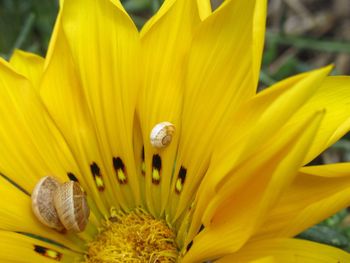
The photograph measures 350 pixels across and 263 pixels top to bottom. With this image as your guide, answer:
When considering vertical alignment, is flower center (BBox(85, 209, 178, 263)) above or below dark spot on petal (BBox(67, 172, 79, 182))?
below

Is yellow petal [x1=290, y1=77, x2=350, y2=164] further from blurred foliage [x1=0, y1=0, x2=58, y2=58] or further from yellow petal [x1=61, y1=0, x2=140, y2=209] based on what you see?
blurred foliage [x1=0, y1=0, x2=58, y2=58]

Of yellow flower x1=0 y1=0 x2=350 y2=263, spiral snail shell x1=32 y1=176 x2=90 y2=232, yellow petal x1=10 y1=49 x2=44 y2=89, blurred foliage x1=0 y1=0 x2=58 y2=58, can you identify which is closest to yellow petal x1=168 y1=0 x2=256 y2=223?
yellow flower x1=0 y1=0 x2=350 y2=263

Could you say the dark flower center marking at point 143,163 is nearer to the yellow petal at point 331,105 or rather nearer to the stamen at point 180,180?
the stamen at point 180,180

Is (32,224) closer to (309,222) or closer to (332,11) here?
(309,222)

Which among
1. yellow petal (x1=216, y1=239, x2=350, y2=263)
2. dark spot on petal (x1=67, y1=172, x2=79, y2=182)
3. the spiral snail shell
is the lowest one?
yellow petal (x1=216, y1=239, x2=350, y2=263)

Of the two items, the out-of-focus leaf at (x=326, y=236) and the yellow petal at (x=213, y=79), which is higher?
the yellow petal at (x=213, y=79)

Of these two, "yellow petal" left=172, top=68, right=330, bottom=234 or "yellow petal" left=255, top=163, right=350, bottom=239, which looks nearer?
"yellow petal" left=172, top=68, right=330, bottom=234

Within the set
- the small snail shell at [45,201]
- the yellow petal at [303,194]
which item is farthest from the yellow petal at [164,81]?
the yellow petal at [303,194]
